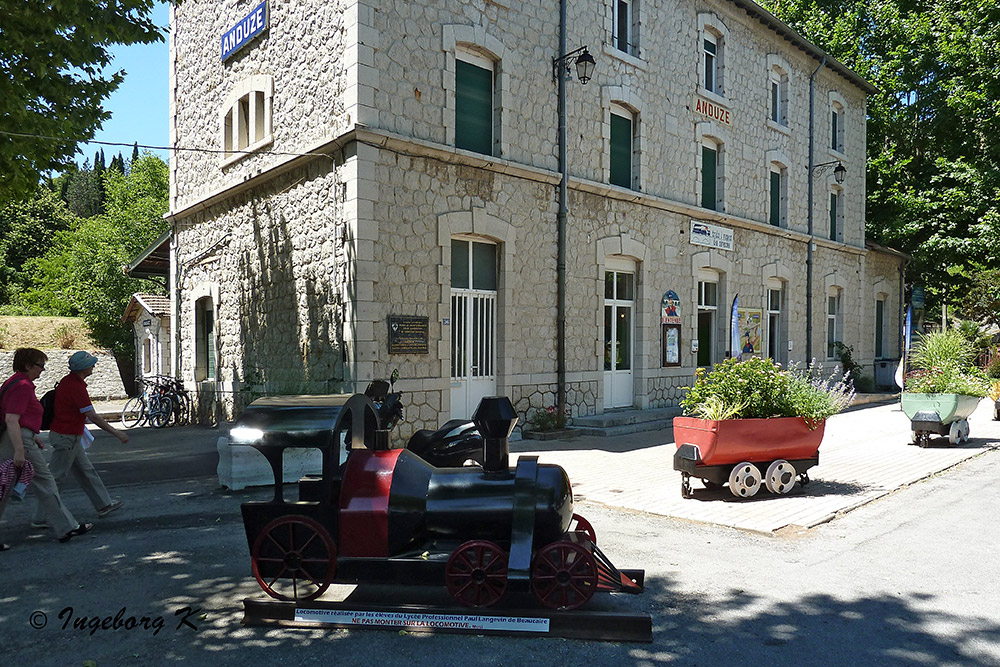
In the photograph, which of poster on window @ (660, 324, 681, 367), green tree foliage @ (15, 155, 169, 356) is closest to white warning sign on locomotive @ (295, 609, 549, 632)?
poster on window @ (660, 324, 681, 367)

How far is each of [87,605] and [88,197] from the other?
8386 cm

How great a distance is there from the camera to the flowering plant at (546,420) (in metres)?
11.6

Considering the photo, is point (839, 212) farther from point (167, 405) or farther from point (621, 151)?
point (167, 405)

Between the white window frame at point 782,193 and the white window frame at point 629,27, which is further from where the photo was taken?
the white window frame at point 782,193

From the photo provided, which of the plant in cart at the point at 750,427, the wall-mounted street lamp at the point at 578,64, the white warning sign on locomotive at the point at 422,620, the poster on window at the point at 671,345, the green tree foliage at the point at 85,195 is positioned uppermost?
the green tree foliage at the point at 85,195

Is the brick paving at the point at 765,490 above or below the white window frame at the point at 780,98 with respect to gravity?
below

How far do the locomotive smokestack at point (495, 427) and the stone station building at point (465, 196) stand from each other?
5863 millimetres

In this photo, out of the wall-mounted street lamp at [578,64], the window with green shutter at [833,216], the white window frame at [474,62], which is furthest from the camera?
the window with green shutter at [833,216]

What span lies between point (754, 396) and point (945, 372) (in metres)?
5.98

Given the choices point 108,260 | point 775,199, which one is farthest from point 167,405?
point 108,260

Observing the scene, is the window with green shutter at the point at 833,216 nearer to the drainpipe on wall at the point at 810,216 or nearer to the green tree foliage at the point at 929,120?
the drainpipe on wall at the point at 810,216

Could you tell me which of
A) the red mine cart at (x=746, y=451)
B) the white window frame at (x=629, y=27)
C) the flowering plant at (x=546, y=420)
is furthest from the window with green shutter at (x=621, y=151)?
the red mine cart at (x=746, y=451)

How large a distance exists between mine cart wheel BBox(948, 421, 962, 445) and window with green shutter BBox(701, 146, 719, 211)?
738cm

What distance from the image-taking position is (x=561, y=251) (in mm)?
12422
